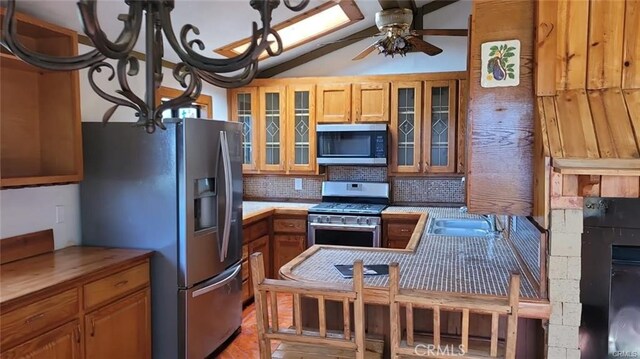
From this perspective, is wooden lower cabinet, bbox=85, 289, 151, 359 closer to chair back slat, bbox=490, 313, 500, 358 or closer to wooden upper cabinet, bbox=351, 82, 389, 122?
chair back slat, bbox=490, 313, 500, 358

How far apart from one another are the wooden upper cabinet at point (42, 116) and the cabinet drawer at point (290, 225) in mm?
2137

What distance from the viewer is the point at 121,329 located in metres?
2.43

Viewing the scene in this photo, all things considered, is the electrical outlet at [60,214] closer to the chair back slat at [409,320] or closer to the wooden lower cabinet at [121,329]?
the wooden lower cabinet at [121,329]

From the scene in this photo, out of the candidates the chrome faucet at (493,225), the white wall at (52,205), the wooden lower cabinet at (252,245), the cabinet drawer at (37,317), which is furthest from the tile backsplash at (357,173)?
the cabinet drawer at (37,317)

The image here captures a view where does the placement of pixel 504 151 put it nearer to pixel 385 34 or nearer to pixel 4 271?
pixel 385 34

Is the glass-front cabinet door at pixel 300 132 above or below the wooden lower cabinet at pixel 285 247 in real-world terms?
→ above

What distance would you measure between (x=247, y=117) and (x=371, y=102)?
136 centimetres

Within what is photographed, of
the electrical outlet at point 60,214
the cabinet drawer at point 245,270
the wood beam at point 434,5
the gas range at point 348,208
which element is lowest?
the cabinet drawer at point 245,270

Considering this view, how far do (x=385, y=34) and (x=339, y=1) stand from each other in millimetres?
873

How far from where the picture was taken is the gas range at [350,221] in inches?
162

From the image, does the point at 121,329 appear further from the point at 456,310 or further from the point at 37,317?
the point at 456,310

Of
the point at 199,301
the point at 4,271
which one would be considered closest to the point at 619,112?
the point at 199,301

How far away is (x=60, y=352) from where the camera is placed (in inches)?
80.0

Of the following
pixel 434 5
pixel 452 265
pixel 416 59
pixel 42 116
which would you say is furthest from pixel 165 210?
pixel 434 5
